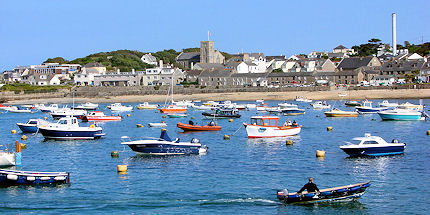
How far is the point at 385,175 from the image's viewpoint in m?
34.3

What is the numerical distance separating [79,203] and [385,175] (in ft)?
58.6

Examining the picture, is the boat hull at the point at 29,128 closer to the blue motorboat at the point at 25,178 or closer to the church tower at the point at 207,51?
the blue motorboat at the point at 25,178

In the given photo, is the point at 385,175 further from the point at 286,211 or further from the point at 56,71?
the point at 56,71

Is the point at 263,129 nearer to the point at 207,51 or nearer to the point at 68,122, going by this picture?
the point at 68,122

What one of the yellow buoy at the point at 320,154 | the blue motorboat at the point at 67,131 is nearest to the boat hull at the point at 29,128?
the blue motorboat at the point at 67,131

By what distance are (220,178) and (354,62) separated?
398ft

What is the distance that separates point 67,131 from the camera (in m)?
51.0

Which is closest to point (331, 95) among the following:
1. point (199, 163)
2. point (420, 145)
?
point (420, 145)

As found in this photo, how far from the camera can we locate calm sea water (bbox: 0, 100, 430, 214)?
27.9 m

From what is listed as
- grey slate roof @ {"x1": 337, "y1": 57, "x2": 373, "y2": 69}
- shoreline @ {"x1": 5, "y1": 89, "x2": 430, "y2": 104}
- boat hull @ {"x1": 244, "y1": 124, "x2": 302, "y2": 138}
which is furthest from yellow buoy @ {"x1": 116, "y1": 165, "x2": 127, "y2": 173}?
grey slate roof @ {"x1": 337, "y1": 57, "x2": 373, "y2": 69}

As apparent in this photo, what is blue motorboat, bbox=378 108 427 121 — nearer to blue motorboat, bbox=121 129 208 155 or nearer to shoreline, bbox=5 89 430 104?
blue motorboat, bbox=121 129 208 155

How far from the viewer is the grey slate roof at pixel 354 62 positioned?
146425mm

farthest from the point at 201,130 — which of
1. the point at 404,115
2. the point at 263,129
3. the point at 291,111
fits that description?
the point at 291,111

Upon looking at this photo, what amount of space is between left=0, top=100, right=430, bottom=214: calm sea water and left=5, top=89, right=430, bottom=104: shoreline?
64103 mm
